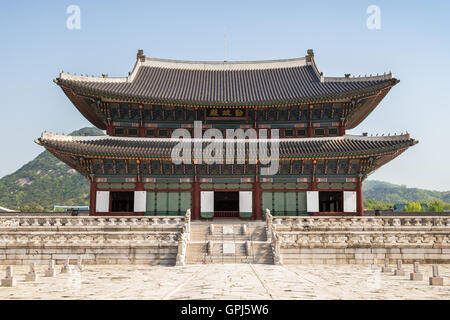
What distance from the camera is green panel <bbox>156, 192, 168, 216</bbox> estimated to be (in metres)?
30.5

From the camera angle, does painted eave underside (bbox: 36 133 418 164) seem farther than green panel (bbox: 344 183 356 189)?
No

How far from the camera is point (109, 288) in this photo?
11.7 metres

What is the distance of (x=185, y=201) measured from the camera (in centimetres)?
3053

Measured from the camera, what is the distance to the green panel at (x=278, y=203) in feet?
100

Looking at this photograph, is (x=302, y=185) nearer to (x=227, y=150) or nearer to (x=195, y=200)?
(x=227, y=150)

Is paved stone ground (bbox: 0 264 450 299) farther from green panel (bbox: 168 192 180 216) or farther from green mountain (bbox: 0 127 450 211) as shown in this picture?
green mountain (bbox: 0 127 450 211)

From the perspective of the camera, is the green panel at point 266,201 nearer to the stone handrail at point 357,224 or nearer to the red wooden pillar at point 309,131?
the red wooden pillar at point 309,131

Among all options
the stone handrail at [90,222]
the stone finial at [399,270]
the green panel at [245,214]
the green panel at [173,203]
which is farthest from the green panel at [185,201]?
the stone finial at [399,270]

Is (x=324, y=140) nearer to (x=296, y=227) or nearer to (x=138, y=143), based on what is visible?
(x=296, y=227)

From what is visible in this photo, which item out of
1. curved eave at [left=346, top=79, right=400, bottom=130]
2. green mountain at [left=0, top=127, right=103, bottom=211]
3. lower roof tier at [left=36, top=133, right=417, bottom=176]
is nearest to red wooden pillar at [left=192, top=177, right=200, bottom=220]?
lower roof tier at [left=36, top=133, right=417, bottom=176]

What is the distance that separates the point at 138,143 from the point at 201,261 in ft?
47.4
